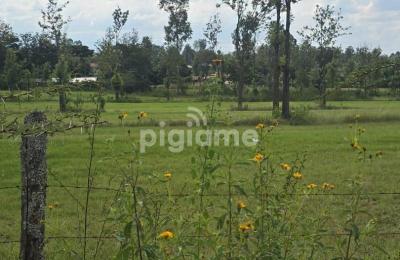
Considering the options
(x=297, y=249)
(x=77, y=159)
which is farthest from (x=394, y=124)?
(x=297, y=249)

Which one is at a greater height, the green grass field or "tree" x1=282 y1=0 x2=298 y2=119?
"tree" x1=282 y1=0 x2=298 y2=119

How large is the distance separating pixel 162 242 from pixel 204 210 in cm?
31

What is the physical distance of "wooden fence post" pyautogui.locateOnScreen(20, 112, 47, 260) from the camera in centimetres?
332

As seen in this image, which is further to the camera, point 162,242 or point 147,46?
point 147,46

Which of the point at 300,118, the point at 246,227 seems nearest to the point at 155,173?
the point at 246,227

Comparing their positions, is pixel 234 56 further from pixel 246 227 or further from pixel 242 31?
pixel 246 227

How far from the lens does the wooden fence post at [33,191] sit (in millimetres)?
3325

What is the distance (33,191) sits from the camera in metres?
3.36

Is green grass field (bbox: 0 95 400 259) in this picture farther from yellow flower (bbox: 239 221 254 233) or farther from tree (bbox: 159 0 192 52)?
tree (bbox: 159 0 192 52)

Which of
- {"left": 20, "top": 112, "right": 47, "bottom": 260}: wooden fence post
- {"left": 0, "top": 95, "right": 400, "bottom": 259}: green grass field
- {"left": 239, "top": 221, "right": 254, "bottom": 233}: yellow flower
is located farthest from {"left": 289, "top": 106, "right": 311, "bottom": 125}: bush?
{"left": 239, "top": 221, "right": 254, "bottom": 233}: yellow flower

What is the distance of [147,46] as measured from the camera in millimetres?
74312

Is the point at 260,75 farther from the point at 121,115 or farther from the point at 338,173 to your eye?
the point at 121,115

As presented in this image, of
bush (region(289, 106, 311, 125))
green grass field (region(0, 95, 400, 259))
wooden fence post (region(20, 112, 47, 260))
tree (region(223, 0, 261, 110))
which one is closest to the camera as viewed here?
wooden fence post (region(20, 112, 47, 260))

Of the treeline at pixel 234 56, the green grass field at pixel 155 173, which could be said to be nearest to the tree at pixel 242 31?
the treeline at pixel 234 56
